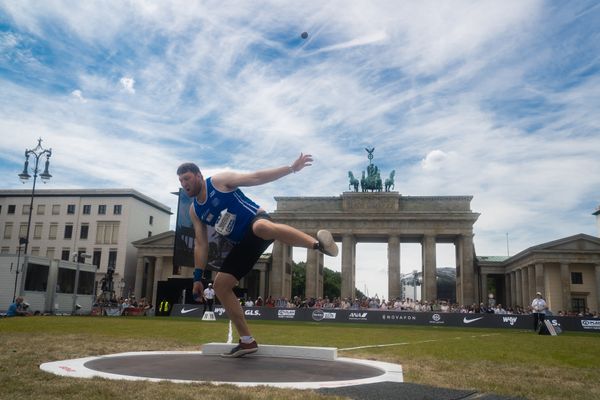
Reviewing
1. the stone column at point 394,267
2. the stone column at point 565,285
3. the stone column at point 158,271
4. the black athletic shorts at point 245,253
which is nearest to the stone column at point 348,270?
the stone column at point 394,267

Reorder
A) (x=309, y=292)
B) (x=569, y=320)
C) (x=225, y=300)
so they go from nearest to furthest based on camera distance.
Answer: (x=225, y=300), (x=569, y=320), (x=309, y=292)

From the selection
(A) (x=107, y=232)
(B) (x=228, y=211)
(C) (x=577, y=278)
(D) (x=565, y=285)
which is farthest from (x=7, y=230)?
(B) (x=228, y=211)

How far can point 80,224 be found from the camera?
71.2m

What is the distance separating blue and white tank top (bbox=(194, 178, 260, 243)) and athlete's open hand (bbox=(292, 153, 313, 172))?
78cm

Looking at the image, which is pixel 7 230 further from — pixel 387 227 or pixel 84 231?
pixel 387 227

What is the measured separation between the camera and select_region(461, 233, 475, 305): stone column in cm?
6119

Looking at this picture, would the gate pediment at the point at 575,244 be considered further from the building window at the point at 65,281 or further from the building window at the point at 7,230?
the building window at the point at 7,230

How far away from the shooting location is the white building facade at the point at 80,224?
70.4 metres

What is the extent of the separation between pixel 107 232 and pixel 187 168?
6888 cm

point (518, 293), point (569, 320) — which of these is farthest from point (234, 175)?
point (518, 293)

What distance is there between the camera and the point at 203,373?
225 inches

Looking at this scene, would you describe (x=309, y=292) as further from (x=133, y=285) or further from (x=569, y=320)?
(x=569, y=320)

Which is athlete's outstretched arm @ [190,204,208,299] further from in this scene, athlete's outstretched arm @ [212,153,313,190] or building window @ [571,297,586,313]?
building window @ [571,297,586,313]

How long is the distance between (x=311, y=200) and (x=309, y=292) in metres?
11.6
